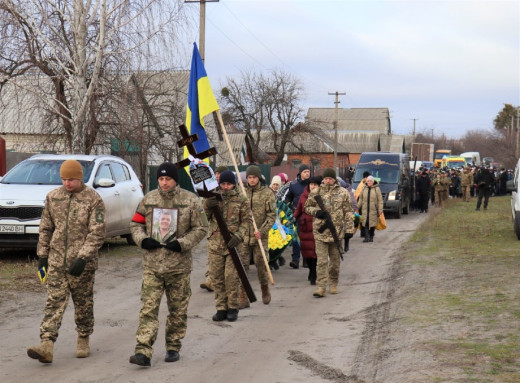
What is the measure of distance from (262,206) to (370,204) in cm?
907

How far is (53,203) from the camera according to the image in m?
7.36

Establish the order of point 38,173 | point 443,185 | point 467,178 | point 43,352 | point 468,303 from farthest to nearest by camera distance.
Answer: point 467,178 → point 443,185 → point 38,173 → point 468,303 → point 43,352

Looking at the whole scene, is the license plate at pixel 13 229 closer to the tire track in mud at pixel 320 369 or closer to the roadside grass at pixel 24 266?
the roadside grass at pixel 24 266

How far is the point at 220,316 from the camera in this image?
9562 mm

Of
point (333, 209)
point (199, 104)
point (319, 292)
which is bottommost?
point (319, 292)

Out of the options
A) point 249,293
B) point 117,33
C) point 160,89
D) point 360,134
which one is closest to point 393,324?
point 249,293

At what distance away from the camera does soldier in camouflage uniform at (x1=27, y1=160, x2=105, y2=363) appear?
23.7ft

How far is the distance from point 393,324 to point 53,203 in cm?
413

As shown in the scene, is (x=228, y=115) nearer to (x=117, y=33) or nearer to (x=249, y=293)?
(x=117, y=33)

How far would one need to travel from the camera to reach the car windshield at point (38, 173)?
575 inches

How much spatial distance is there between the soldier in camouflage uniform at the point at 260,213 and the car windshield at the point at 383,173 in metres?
19.8

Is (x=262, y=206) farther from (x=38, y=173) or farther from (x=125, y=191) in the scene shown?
(x=125, y=191)

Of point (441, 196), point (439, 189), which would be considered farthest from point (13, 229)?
point (441, 196)

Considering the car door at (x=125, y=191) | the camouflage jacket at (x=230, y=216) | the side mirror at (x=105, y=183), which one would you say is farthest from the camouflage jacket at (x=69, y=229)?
the car door at (x=125, y=191)
